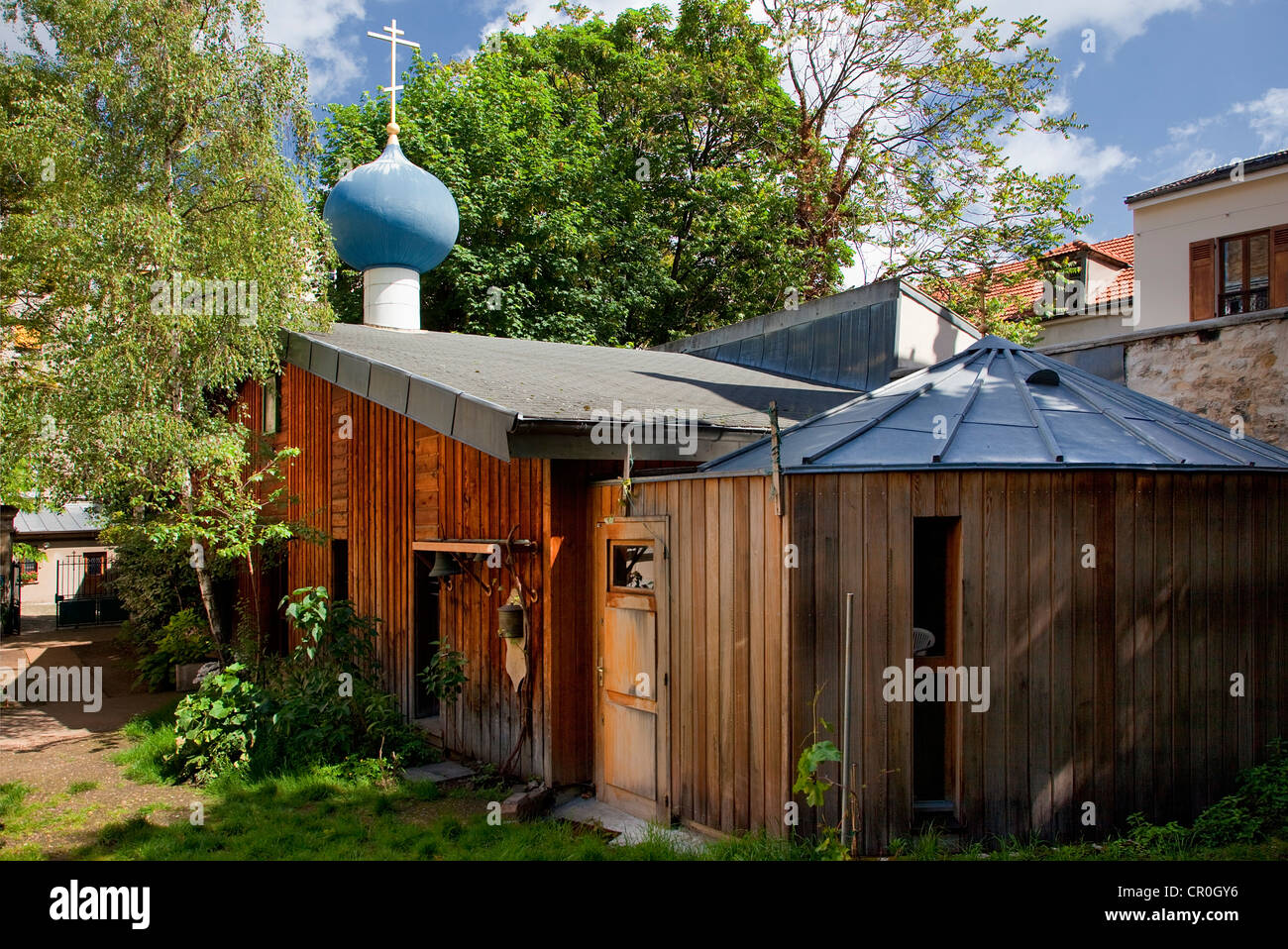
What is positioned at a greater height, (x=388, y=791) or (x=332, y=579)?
(x=332, y=579)

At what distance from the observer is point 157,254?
9375 millimetres

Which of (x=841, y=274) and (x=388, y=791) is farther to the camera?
(x=841, y=274)

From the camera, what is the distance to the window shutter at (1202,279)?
1792cm

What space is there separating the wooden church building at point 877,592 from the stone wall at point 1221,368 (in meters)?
2.28

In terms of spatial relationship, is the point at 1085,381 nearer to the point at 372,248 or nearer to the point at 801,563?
the point at 801,563

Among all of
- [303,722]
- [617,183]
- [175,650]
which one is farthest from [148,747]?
[617,183]

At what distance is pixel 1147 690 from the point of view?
223 inches

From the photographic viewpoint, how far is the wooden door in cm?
646

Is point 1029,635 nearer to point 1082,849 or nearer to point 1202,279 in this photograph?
point 1082,849

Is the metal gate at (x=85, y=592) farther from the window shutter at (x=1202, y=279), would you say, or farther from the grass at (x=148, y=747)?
the window shutter at (x=1202, y=279)

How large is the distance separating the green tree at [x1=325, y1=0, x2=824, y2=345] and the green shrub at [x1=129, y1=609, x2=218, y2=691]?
28.9 feet

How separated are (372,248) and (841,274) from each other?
1275 centimetres

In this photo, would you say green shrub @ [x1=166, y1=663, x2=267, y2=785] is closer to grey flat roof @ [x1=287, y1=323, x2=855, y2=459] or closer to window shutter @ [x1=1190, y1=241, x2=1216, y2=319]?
grey flat roof @ [x1=287, y1=323, x2=855, y2=459]
